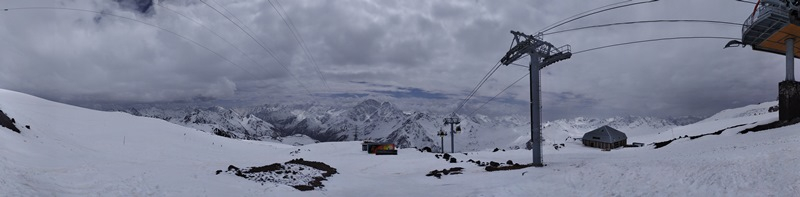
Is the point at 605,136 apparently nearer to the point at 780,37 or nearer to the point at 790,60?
the point at 780,37

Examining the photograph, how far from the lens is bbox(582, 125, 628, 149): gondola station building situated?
89.9m

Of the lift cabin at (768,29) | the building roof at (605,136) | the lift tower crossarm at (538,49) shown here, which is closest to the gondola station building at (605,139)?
the building roof at (605,136)

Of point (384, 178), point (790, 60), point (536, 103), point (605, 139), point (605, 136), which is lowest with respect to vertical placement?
point (605, 139)

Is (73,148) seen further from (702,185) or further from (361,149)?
(361,149)

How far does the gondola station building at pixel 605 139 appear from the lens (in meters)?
89.9

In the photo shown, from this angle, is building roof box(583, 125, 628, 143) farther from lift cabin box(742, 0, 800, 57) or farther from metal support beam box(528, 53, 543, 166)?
metal support beam box(528, 53, 543, 166)

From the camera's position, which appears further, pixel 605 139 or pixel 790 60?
pixel 605 139

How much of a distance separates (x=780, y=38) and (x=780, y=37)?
19.6 inches

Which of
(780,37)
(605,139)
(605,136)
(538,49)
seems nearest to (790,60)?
(780,37)

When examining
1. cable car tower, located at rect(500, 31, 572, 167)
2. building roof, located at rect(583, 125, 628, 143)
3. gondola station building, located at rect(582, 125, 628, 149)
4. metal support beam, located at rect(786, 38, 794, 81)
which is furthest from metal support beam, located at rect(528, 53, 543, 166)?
building roof, located at rect(583, 125, 628, 143)

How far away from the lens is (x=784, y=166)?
45.0 feet

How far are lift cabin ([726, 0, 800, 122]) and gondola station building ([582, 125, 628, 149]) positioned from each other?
47.0 metres

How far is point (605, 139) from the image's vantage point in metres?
91.0

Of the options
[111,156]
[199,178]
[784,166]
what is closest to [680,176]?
[784,166]
